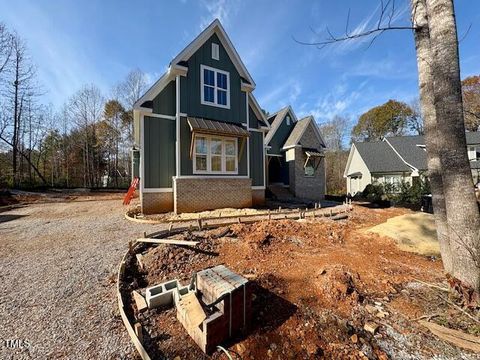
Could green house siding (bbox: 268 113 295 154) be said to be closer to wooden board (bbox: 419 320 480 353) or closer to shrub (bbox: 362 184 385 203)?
shrub (bbox: 362 184 385 203)

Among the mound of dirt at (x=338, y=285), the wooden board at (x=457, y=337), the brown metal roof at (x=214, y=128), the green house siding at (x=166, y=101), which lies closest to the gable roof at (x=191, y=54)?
the green house siding at (x=166, y=101)

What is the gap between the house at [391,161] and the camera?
22203 mm

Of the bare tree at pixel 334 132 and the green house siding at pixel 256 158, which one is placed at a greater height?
Answer: the bare tree at pixel 334 132

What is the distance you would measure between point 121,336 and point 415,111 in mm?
49427

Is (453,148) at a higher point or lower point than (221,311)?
higher

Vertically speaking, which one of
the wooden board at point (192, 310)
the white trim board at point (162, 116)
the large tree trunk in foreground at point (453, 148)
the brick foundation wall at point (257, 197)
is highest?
the white trim board at point (162, 116)

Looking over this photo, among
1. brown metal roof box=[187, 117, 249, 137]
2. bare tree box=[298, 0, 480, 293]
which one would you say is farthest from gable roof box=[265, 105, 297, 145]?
bare tree box=[298, 0, 480, 293]

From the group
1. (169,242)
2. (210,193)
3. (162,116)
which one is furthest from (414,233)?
(162,116)

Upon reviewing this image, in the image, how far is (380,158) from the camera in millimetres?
24266

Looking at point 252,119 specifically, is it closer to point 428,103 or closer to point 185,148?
point 185,148

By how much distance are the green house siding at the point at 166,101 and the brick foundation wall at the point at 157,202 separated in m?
3.71

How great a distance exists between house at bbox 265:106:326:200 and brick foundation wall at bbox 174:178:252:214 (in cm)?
670

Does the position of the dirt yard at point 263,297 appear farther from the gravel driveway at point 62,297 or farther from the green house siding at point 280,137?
the green house siding at point 280,137

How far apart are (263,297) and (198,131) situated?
25.8 ft
